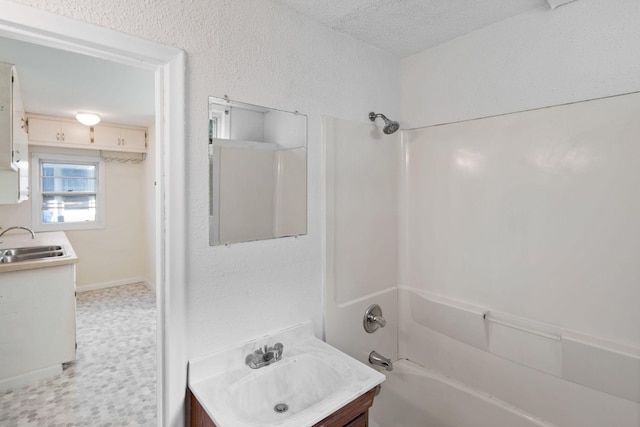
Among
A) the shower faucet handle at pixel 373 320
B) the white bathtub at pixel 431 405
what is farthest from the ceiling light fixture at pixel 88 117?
the white bathtub at pixel 431 405

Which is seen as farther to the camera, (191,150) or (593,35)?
(593,35)

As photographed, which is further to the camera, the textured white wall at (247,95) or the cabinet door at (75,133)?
the cabinet door at (75,133)

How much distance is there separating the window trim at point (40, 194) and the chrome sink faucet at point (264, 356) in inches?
170

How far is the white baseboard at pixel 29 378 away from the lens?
7.49 ft

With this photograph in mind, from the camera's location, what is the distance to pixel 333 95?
1592 mm

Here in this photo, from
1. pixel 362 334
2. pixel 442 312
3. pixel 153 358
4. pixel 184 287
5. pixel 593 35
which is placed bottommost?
pixel 153 358

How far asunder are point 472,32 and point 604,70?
627 millimetres

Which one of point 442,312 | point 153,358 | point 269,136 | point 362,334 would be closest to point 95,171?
point 153,358

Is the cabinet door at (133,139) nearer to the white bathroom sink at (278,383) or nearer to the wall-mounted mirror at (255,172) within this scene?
the wall-mounted mirror at (255,172)

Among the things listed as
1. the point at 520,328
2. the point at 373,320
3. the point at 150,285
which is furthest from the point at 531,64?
the point at 150,285

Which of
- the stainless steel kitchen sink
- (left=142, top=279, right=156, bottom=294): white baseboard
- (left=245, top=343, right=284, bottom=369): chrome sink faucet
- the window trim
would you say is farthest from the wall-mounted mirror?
the window trim

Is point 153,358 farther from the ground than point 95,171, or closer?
closer

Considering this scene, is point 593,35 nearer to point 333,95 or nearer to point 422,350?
point 333,95

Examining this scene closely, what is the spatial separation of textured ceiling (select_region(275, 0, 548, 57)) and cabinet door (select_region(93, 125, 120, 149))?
3983 mm
